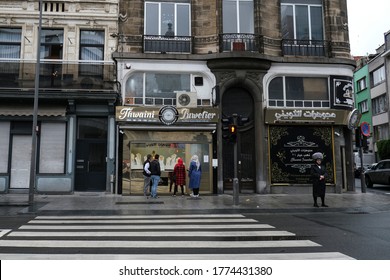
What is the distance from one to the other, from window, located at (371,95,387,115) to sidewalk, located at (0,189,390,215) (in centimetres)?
2619

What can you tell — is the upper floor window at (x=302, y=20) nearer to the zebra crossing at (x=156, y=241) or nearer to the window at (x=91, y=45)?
the window at (x=91, y=45)

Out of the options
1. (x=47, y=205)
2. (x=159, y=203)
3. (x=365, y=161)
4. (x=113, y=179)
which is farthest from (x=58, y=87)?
(x=365, y=161)

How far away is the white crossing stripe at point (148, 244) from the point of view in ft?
21.7

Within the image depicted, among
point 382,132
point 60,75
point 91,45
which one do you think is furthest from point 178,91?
point 382,132

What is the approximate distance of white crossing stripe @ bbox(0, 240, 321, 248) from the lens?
21.7ft

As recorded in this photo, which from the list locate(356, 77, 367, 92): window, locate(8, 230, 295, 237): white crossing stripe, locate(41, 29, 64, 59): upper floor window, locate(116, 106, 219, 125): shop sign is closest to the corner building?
locate(116, 106, 219, 125): shop sign

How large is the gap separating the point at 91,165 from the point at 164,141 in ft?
12.2

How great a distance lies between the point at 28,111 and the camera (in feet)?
55.2

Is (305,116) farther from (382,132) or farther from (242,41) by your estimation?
(382,132)

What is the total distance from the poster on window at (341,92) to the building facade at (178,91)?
61 millimetres

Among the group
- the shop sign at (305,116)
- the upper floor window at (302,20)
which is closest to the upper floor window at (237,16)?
the upper floor window at (302,20)

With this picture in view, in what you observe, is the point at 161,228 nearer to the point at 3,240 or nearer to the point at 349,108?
the point at 3,240

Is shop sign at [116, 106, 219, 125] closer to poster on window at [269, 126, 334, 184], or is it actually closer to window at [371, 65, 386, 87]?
poster on window at [269, 126, 334, 184]

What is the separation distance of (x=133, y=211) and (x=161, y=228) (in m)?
3.70
